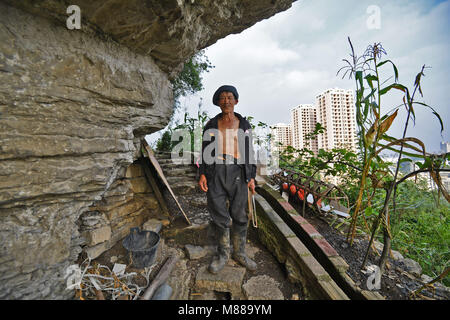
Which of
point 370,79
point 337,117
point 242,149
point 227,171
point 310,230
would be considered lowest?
point 310,230

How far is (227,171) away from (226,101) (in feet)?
2.87

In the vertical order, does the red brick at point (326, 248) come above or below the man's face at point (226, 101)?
below

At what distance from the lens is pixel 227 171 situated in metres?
2.24

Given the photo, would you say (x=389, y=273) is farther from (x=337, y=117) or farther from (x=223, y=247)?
(x=337, y=117)

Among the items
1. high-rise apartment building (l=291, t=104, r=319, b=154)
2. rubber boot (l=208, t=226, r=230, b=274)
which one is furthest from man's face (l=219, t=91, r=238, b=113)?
high-rise apartment building (l=291, t=104, r=319, b=154)

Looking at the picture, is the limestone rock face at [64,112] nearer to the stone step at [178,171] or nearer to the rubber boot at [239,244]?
the rubber boot at [239,244]

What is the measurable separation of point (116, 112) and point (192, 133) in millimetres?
4268

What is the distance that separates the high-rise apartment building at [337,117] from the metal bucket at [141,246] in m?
3.94

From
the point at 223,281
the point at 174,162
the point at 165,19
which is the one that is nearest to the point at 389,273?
the point at 223,281

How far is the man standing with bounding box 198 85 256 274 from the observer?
225 centimetres

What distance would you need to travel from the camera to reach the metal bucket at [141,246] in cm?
214

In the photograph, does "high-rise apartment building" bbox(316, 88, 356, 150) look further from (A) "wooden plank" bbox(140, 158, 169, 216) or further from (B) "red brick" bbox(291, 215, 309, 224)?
(A) "wooden plank" bbox(140, 158, 169, 216)

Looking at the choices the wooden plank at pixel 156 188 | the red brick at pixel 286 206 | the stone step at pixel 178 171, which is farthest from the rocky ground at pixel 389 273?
the stone step at pixel 178 171

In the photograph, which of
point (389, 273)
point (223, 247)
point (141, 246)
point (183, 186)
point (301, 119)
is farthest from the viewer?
point (301, 119)
